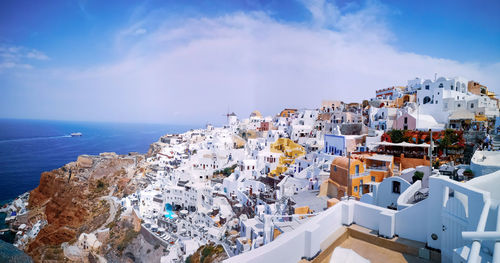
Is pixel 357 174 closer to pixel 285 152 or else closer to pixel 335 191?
pixel 335 191

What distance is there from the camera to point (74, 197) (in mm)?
30719

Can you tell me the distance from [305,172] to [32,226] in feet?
104

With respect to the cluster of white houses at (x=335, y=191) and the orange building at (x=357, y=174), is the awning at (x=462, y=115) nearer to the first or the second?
the cluster of white houses at (x=335, y=191)

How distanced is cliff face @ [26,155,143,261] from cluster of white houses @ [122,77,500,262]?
495cm

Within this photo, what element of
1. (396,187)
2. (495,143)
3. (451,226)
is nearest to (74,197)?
(396,187)

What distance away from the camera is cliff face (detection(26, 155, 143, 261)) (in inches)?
986

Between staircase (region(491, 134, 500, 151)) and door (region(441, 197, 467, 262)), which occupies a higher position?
staircase (region(491, 134, 500, 151))

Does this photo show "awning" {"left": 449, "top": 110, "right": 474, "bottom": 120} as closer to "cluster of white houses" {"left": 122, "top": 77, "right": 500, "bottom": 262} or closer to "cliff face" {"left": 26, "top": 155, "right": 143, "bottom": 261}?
"cluster of white houses" {"left": 122, "top": 77, "right": 500, "bottom": 262}

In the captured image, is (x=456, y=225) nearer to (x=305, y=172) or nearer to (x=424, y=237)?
(x=424, y=237)

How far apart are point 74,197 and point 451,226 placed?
123 feet

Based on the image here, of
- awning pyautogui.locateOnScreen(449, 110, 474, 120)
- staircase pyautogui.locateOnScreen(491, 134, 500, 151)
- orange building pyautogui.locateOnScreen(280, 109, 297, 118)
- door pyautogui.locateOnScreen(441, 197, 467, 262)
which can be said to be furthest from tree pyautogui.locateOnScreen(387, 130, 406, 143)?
orange building pyautogui.locateOnScreen(280, 109, 297, 118)

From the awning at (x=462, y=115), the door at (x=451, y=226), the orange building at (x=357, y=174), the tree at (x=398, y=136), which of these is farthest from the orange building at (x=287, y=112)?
the door at (x=451, y=226)

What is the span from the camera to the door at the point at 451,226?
308 cm

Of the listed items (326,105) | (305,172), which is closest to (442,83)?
(326,105)
